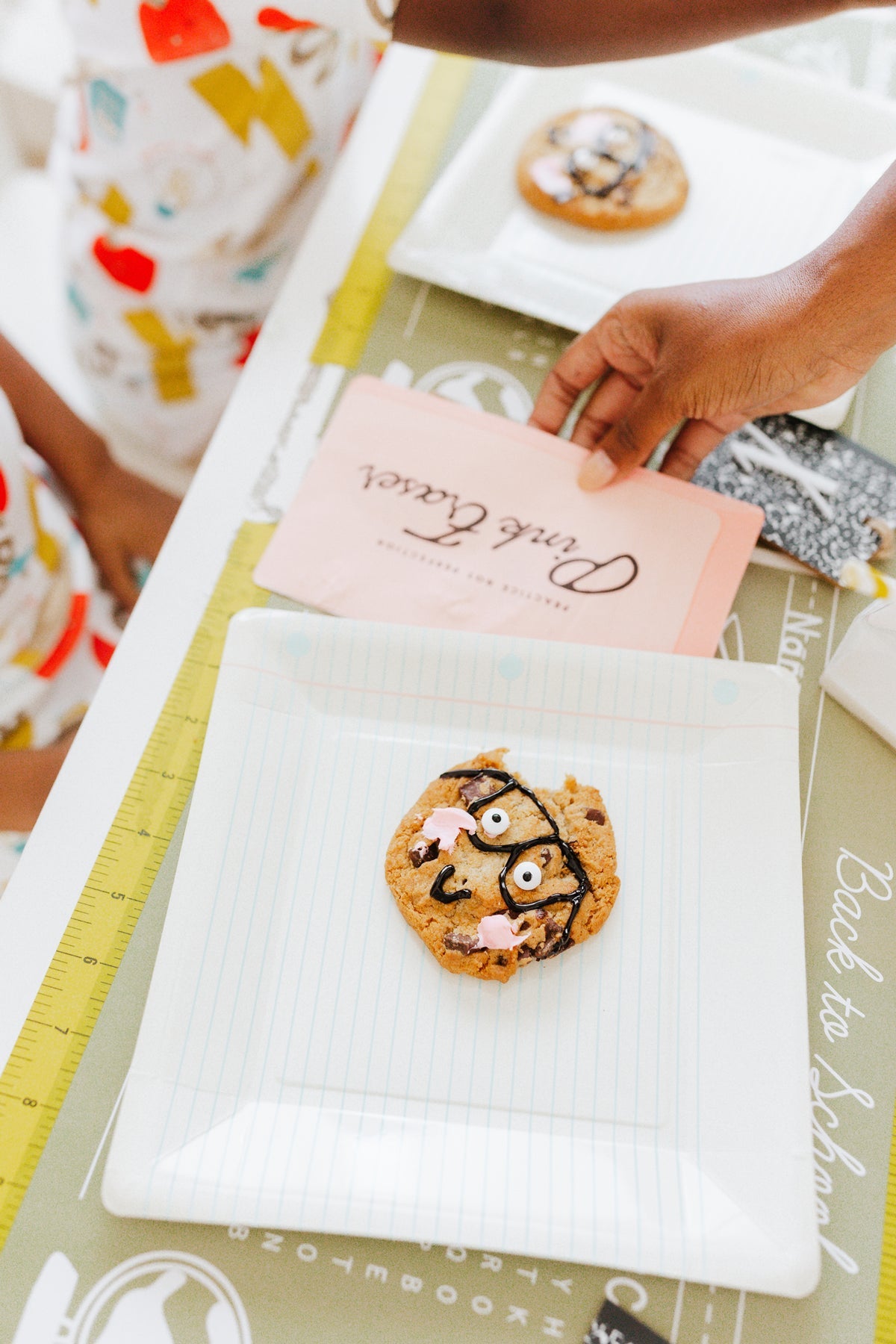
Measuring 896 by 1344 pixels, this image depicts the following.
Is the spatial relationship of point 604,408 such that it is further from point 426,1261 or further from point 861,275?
point 426,1261

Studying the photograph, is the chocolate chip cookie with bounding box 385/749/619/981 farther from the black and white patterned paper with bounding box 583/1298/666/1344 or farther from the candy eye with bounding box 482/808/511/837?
the black and white patterned paper with bounding box 583/1298/666/1344

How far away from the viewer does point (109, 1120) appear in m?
0.67

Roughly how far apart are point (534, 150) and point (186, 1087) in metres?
0.94

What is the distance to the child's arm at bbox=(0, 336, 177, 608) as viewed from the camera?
1.18 meters

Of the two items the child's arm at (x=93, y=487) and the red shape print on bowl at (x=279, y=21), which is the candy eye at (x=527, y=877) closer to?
the child's arm at (x=93, y=487)

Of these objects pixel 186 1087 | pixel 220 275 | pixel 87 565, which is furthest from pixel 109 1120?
pixel 220 275

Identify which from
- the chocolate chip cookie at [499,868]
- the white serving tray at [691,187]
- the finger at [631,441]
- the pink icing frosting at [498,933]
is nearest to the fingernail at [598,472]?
the finger at [631,441]

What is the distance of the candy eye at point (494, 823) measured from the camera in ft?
2.33

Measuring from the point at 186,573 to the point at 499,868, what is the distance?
40cm

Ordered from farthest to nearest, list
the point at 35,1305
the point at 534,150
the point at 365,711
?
the point at 534,150, the point at 365,711, the point at 35,1305

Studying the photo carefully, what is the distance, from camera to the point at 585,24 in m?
0.85

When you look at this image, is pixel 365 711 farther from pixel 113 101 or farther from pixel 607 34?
pixel 113 101

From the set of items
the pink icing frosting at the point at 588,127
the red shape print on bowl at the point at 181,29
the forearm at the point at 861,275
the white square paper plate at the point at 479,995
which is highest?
the pink icing frosting at the point at 588,127

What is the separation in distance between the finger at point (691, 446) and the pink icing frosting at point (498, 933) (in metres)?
0.45
